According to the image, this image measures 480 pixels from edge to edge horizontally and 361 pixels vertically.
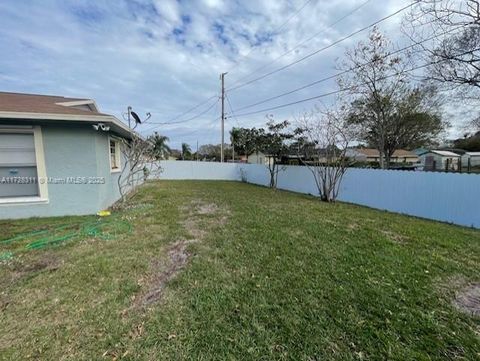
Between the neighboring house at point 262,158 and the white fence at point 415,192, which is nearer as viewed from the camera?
the white fence at point 415,192

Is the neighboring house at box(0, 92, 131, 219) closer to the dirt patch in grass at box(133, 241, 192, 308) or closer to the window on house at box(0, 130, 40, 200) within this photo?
the window on house at box(0, 130, 40, 200)

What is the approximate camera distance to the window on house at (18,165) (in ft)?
18.4

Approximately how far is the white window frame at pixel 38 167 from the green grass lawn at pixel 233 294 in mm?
1216

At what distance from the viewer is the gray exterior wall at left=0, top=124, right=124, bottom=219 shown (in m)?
5.77

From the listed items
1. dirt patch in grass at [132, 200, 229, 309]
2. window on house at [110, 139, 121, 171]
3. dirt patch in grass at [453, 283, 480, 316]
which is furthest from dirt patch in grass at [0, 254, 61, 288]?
window on house at [110, 139, 121, 171]

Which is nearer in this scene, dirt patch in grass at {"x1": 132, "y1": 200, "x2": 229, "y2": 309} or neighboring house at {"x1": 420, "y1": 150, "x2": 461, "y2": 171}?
dirt patch in grass at {"x1": 132, "y1": 200, "x2": 229, "y2": 309}

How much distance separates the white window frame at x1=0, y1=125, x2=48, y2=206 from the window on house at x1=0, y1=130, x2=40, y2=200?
0.07 m

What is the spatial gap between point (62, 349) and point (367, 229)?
18.0ft

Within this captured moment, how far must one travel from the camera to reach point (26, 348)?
6.23ft

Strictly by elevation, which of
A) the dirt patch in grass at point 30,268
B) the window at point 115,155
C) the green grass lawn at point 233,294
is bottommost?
the green grass lawn at point 233,294

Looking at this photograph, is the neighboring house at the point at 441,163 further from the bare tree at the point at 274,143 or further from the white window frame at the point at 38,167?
the white window frame at the point at 38,167

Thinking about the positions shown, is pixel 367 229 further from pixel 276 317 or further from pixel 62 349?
pixel 62 349

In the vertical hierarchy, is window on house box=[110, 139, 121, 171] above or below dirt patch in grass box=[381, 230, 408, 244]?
above

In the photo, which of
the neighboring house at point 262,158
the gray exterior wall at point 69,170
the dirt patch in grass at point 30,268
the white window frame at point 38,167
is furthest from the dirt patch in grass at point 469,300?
the neighboring house at point 262,158
